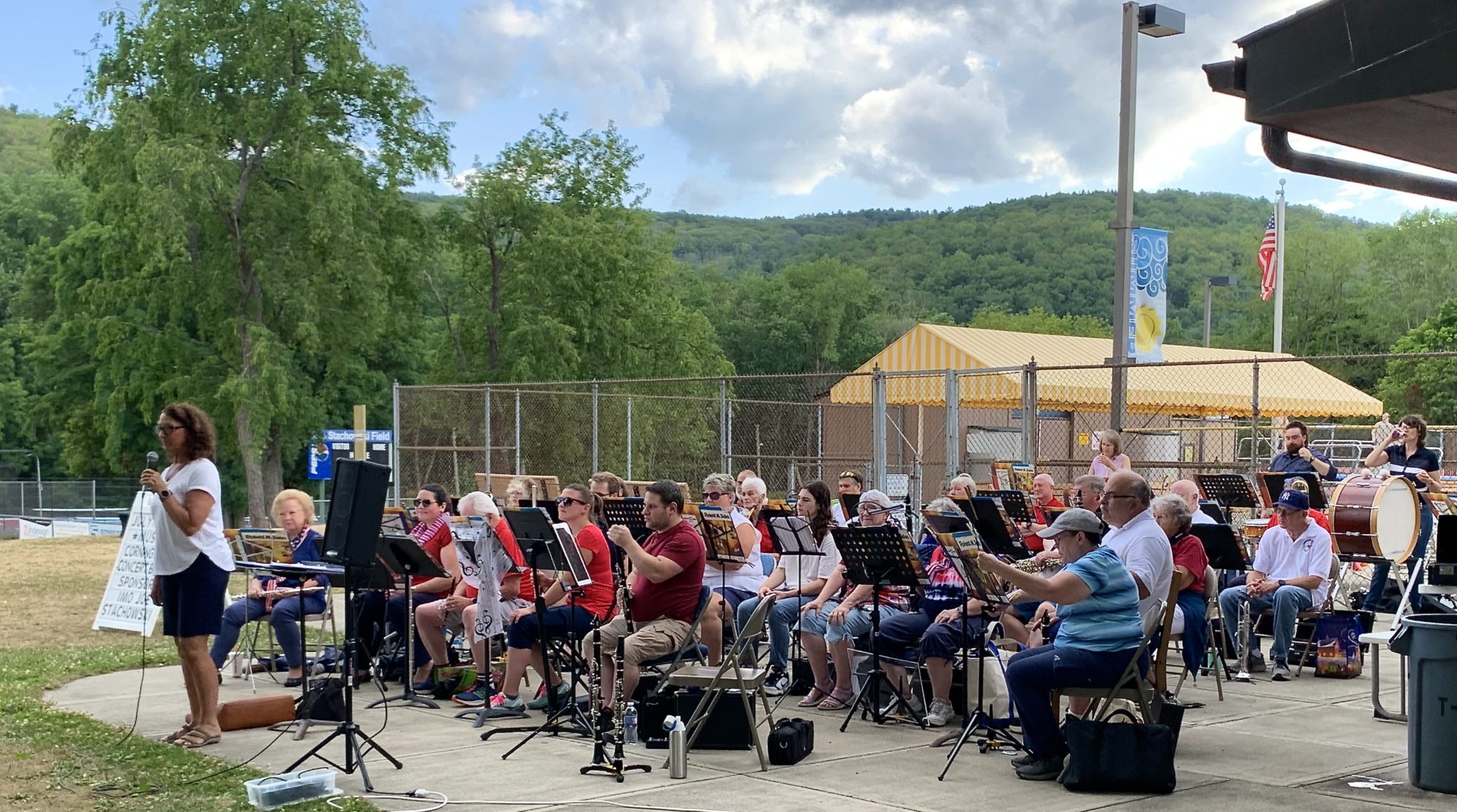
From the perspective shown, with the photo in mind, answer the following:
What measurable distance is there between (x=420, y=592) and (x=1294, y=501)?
Answer: 685 cm

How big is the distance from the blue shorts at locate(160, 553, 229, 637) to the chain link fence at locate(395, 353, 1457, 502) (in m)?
11.1

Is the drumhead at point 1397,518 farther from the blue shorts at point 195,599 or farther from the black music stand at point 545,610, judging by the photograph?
the blue shorts at point 195,599

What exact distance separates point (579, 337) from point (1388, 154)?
35.8m

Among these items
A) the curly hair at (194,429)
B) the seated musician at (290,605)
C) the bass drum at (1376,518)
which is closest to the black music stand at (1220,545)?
the bass drum at (1376,518)

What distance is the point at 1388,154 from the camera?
5.43 m

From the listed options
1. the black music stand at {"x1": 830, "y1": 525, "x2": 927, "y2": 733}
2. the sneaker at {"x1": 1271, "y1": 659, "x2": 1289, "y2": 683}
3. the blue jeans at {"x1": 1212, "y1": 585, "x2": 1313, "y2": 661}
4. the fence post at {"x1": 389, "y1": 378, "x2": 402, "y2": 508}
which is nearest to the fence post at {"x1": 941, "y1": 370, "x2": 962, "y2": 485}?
the blue jeans at {"x1": 1212, "y1": 585, "x2": 1313, "y2": 661}

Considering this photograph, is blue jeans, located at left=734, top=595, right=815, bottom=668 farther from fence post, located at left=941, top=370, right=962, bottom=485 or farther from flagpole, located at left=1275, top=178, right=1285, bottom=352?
flagpole, located at left=1275, top=178, right=1285, bottom=352

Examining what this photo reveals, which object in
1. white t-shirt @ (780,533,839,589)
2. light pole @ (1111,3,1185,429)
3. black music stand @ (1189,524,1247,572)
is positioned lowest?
white t-shirt @ (780,533,839,589)

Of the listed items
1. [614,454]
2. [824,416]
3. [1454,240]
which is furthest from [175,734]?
[1454,240]

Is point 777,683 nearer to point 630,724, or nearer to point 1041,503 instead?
point 630,724

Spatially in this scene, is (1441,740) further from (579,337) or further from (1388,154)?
(579,337)

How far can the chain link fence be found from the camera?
76.1 feet

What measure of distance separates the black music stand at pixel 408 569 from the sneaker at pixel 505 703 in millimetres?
558

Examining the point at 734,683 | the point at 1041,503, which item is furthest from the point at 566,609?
the point at 1041,503
